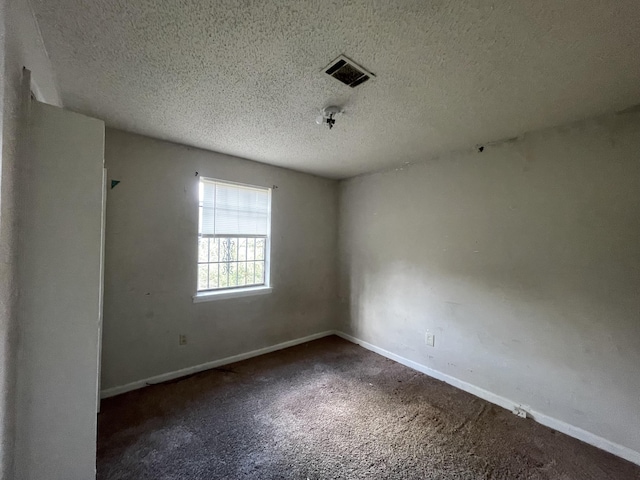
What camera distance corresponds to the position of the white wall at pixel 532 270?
1.87 m

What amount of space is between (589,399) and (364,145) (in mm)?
2690

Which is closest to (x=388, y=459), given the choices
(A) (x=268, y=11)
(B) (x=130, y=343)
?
(B) (x=130, y=343)

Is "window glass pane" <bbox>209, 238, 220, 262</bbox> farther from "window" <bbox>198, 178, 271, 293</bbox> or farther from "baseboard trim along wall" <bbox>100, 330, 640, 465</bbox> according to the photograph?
"baseboard trim along wall" <bbox>100, 330, 640, 465</bbox>

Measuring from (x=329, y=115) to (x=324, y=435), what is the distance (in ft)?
7.64

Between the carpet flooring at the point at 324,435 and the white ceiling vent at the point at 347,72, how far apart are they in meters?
2.37

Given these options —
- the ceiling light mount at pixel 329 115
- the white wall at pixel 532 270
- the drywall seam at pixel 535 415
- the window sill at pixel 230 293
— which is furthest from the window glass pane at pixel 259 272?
the ceiling light mount at pixel 329 115

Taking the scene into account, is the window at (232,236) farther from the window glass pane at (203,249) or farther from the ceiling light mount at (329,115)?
the ceiling light mount at (329,115)

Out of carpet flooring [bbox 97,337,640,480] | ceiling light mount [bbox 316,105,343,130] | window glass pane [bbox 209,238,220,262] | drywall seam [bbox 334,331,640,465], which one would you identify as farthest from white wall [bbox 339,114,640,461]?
window glass pane [bbox 209,238,220,262]

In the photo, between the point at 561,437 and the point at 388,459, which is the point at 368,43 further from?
the point at 561,437

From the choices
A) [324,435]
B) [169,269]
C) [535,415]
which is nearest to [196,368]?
[169,269]

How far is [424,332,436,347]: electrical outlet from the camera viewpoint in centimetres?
290

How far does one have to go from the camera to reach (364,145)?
2631 mm

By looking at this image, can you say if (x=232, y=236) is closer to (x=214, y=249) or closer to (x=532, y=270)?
(x=214, y=249)

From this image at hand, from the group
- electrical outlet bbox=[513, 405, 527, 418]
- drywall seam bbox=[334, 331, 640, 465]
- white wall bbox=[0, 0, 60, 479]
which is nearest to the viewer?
white wall bbox=[0, 0, 60, 479]
